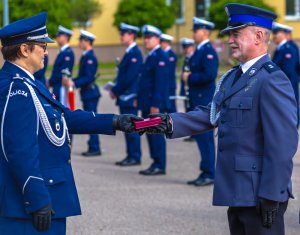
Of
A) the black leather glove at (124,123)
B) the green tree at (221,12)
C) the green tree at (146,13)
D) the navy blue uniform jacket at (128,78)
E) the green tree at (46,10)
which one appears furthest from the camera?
the green tree at (146,13)

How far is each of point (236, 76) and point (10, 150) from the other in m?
1.48

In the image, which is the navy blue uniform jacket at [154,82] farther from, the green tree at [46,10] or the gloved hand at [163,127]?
the green tree at [46,10]

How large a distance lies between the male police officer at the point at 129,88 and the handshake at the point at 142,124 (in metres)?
6.37

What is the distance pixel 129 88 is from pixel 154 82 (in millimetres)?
1177

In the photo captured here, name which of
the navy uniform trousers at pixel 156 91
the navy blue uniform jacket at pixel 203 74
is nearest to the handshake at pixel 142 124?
the navy blue uniform jacket at pixel 203 74

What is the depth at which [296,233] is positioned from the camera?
7.62 metres

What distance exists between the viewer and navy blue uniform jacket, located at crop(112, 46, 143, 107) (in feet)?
39.9

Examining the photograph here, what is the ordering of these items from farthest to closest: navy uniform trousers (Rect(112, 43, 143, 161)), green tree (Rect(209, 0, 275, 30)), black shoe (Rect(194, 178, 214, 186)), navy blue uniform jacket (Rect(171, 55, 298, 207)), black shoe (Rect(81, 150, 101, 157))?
green tree (Rect(209, 0, 275, 30)), black shoe (Rect(81, 150, 101, 157)), navy uniform trousers (Rect(112, 43, 143, 161)), black shoe (Rect(194, 178, 214, 186)), navy blue uniform jacket (Rect(171, 55, 298, 207))

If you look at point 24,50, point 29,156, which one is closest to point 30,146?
point 29,156

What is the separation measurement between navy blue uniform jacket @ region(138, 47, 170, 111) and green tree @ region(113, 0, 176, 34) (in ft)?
114

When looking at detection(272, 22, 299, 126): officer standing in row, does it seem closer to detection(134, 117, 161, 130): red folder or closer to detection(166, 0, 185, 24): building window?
detection(134, 117, 161, 130): red folder

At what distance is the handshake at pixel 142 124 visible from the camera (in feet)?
18.0

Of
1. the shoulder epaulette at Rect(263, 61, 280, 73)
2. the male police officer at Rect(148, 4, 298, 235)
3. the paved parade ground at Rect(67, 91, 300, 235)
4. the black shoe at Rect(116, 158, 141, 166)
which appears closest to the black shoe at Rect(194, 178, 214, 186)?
the paved parade ground at Rect(67, 91, 300, 235)

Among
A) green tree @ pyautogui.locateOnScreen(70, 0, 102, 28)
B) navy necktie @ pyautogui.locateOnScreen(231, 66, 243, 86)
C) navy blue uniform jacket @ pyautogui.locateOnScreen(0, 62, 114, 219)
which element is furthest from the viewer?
green tree @ pyautogui.locateOnScreen(70, 0, 102, 28)
